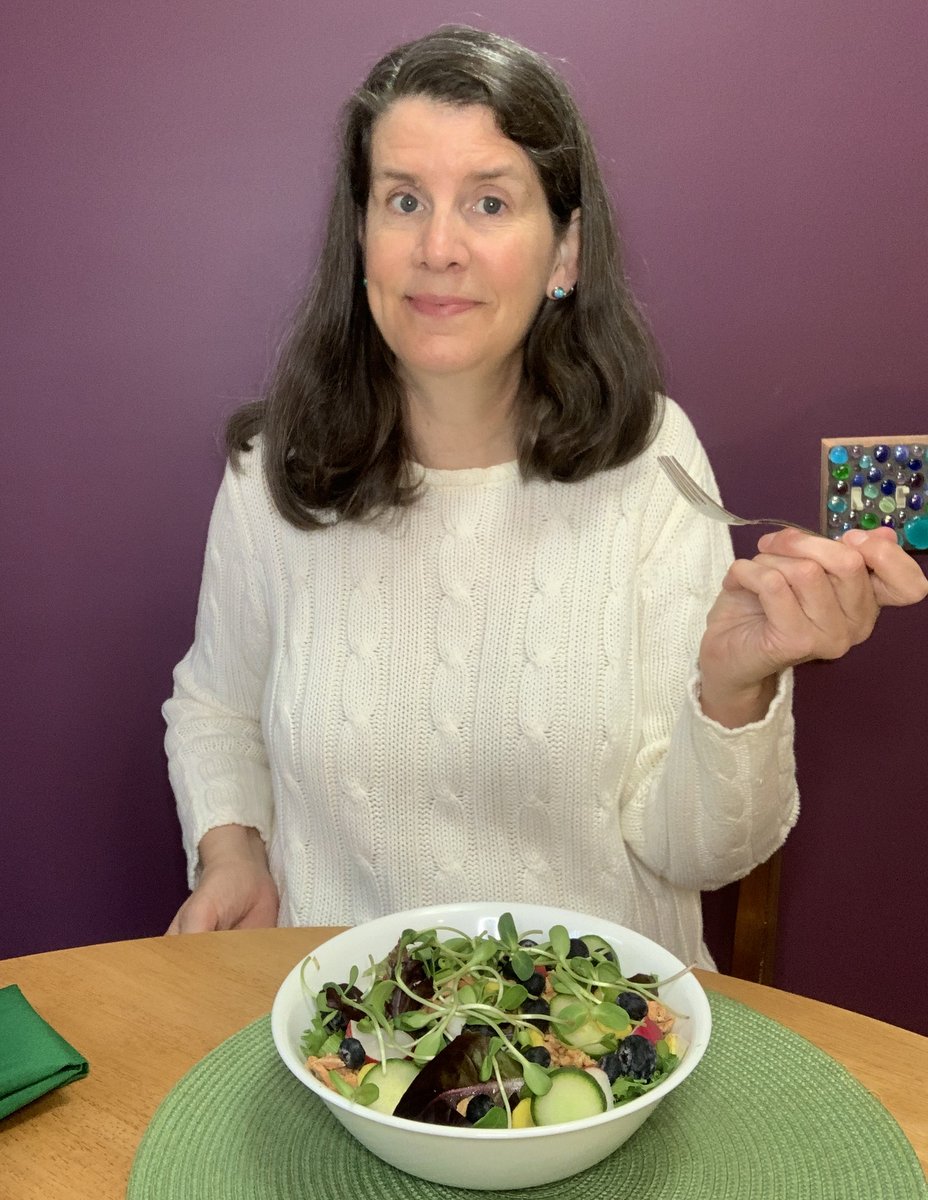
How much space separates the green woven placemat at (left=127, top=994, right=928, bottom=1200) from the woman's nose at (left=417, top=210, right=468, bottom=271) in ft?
2.66

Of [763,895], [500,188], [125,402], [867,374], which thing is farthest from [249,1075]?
[867,374]

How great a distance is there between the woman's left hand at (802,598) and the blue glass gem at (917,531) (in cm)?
70

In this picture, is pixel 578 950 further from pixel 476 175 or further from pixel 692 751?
pixel 476 175

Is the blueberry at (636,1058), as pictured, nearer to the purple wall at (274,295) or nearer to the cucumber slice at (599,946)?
the cucumber slice at (599,946)

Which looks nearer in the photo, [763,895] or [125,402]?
[763,895]

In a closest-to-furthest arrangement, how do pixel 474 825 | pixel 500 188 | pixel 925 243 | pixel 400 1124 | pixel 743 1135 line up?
pixel 400 1124 → pixel 743 1135 → pixel 500 188 → pixel 474 825 → pixel 925 243

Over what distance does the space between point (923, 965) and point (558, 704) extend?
2.94ft

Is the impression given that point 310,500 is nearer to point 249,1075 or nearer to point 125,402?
point 125,402

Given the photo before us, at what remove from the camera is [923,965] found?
1905 mm

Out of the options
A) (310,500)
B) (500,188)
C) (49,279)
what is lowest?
(310,500)

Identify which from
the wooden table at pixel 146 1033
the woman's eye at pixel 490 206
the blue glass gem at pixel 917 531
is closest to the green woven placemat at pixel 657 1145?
the wooden table at pixel 146 1033

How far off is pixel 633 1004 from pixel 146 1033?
0.38m

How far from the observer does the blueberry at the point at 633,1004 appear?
783mm

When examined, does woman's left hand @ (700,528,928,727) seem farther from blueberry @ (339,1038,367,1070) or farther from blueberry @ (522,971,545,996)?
blueberry @ (339,1038,367,1070)
